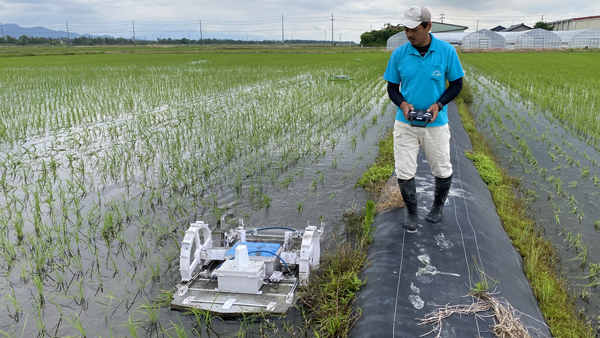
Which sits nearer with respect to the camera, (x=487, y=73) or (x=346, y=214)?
(x=346, y=214)

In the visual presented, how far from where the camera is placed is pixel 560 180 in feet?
14.5

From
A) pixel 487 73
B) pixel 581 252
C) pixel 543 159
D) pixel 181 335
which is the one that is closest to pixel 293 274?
pixel 181 335

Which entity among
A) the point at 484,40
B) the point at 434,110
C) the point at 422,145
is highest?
the point at 484,40

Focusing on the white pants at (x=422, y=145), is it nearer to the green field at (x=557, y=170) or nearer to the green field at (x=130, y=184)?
the green field at (x=557, y=170)

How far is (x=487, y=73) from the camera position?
1648 centimetres

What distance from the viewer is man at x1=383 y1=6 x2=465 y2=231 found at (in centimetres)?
253

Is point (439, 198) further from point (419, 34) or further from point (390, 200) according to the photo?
point (419, 34)

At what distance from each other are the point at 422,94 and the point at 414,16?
1.57 ft

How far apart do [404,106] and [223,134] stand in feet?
14.3

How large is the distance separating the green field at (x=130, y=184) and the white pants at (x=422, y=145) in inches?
46.3

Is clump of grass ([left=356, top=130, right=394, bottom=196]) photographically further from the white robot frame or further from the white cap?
the white cap

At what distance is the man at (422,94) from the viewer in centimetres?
253

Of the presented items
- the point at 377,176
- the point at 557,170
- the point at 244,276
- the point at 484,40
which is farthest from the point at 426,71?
the point at 484,40

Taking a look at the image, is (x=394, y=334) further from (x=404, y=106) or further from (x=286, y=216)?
(x=286, y=216)
